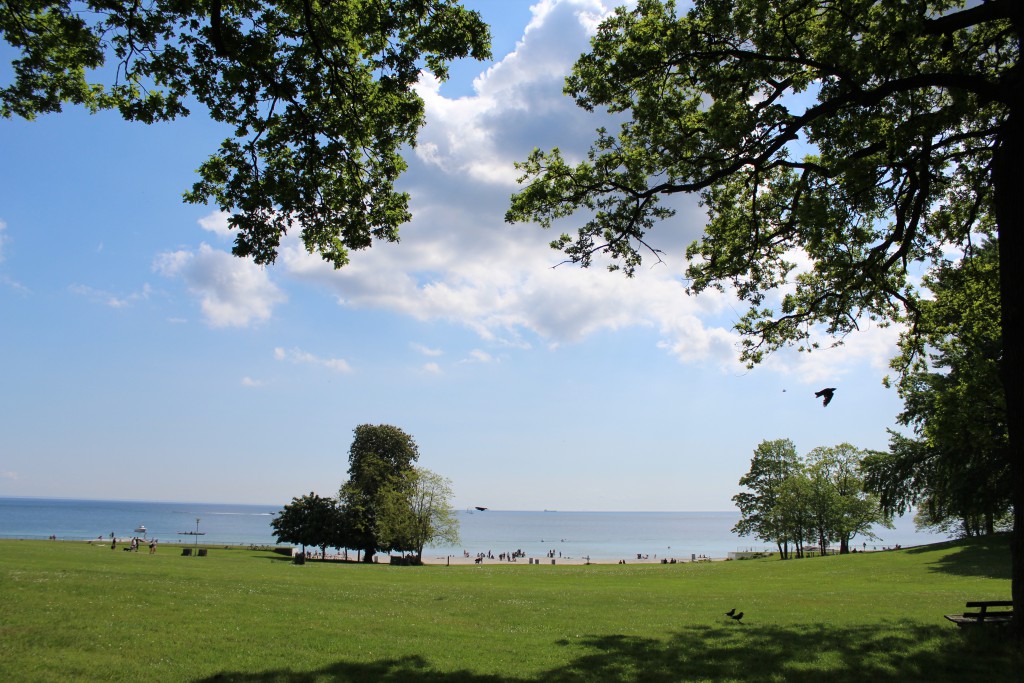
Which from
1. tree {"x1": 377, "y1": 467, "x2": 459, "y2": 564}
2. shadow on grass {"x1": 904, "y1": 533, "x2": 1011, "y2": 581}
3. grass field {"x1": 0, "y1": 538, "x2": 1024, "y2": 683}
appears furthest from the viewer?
tree {"x1": 377, "y1": 467, "x2": 459, "y2": 564}

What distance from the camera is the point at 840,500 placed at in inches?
2467

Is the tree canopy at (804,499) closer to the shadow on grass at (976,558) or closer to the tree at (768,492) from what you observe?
the tree at (768,492)

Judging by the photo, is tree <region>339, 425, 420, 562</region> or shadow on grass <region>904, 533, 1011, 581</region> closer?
shadow on grass <region>904, 533, 1011, 581</region>

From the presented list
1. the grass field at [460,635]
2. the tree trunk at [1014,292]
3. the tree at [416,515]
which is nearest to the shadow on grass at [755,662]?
the grass field at [460,635]

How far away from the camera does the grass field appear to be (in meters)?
9.84

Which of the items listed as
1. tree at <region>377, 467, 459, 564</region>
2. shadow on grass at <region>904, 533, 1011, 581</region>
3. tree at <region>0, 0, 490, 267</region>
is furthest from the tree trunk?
tree at <region>377, 467, 459, 564</region>

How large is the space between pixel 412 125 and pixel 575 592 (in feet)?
63.6

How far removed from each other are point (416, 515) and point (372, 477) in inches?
342

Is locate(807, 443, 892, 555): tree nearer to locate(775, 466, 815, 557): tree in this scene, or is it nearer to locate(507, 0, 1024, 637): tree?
locate(775, 466, 815, 557): tree

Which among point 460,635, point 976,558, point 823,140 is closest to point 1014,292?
point 823,140

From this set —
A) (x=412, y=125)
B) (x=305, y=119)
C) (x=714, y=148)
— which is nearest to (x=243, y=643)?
(x=305, y=119)

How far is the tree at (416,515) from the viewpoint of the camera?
2259 inches

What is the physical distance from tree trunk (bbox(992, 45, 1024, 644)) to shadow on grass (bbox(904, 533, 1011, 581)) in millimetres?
23077

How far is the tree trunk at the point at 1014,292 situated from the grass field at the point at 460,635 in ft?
6.07
